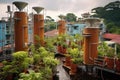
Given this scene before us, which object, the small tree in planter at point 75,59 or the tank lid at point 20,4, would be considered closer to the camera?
the small tree in planter at point 75,59

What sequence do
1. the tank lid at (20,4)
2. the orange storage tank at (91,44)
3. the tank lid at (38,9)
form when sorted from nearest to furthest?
the orange storage tank at (91,44)
the tank lid at (20,4)
the tank lid at (38,9)

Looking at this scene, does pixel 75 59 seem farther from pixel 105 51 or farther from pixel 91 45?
pixel 105 51

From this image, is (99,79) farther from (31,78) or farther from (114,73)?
(31,78)

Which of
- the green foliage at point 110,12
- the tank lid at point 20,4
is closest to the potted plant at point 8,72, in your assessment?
the tank lid at point 20,4

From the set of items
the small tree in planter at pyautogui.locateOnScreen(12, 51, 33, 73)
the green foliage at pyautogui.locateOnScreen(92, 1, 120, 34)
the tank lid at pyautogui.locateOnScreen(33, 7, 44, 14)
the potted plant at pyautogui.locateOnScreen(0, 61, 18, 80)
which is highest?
the green foliage at pyautogui.locateOnScreen(92, 1, 120, 34)

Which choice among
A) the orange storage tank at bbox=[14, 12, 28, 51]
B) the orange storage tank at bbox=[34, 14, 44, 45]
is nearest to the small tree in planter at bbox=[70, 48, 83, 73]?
the orange storage tank at bbox=[14, 12, 28, 51]

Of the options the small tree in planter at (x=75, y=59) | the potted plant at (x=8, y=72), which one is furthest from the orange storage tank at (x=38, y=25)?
the potted plant at (x=8, y=72)

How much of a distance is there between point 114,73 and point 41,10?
1126 cm

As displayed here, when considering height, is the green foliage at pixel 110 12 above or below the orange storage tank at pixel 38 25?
above

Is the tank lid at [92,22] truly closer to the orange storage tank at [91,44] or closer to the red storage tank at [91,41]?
the red storage tank at [91,41]

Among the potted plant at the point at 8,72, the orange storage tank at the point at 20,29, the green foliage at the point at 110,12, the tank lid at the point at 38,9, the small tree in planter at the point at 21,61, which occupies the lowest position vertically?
the potted plant at the point at 8,72

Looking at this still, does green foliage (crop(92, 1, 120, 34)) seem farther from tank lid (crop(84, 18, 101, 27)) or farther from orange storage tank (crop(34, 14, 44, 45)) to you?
tank lid (crop(84, 18, 101, 27))

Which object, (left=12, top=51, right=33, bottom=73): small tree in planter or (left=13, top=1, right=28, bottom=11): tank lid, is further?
(left=13, top=1, right=28, bottom=11): tank lid

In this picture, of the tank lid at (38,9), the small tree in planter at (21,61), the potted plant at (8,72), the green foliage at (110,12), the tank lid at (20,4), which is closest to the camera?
the potted plant at (8,72)
